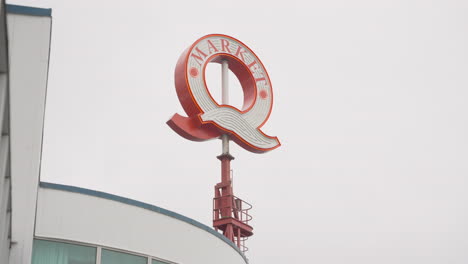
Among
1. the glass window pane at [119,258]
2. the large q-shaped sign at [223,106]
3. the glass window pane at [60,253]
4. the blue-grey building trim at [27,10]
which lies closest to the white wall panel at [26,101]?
the blue-grey building trim at [27,10]

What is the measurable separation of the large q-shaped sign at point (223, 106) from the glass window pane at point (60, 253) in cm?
1651

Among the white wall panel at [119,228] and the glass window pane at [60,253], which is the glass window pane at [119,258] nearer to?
the white wall panel at [119,228]

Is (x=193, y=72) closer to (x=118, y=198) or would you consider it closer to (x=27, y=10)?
(x=118, y=198)

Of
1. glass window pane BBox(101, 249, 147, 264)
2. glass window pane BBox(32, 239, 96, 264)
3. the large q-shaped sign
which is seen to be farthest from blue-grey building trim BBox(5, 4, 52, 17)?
the large q-shaped sign

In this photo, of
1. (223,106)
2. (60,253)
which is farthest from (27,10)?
(223,106)

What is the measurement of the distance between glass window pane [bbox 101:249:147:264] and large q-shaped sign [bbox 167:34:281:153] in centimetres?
1581

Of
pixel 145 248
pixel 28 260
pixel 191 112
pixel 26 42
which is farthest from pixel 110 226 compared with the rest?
pixel 191 112

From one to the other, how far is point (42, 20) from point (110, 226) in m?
5.69

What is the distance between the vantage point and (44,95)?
405 inches

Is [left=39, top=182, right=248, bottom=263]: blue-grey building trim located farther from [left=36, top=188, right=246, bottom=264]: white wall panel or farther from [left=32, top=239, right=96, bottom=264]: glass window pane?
[left=32, top=239, right=96, bottom=264]: glass window pane

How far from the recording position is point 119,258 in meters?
13.7

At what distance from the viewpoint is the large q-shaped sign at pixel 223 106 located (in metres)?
30.3

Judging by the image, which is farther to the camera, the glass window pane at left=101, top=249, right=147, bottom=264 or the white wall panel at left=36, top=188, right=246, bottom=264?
the glass window pane at left=101, top=249, right=147, bottom=264

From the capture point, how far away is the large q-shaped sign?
3027cm
